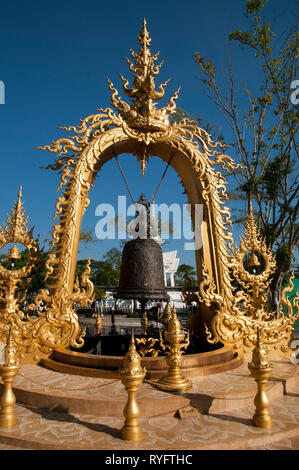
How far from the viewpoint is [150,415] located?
11.5 feet

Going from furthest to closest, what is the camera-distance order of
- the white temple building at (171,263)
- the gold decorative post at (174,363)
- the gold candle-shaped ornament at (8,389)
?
the white temple building at (171,263)
the gold decorative post at (174,363)
the gold candle-shaped ornament at (8,389)

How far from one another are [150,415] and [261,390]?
4.20 ft

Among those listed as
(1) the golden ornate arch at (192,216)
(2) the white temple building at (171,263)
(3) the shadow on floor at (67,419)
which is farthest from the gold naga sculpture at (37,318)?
(2) the white temple building at (171,263)

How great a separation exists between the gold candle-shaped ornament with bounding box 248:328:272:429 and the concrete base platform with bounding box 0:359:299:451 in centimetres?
9

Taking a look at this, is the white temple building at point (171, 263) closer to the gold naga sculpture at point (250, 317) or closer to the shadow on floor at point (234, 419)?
the gold naga sculpture at point (250, 317)

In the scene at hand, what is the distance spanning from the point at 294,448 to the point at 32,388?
10.1 feet

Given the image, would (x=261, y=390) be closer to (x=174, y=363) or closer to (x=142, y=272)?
(x=174, y=363)

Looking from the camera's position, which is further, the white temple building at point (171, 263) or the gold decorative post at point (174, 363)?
the white temple building at point (171, 263)

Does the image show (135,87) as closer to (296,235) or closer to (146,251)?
(146,251)

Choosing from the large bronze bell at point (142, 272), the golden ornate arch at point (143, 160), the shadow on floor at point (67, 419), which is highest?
the golden ornate arch at point (143, 160)

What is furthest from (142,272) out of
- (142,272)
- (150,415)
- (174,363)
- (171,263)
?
(171,263)

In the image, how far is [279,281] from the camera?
11.2m

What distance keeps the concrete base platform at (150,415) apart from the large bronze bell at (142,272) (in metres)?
1.41

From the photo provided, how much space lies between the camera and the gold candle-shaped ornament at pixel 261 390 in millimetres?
3289
